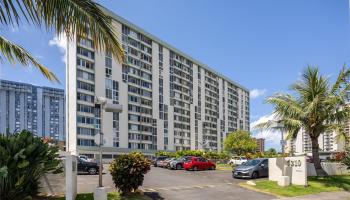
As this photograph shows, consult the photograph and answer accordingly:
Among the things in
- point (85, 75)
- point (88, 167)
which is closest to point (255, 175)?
point (88, 167)

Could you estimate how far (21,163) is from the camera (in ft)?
36.8

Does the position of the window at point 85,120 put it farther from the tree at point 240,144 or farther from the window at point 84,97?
the tree at point 240,144

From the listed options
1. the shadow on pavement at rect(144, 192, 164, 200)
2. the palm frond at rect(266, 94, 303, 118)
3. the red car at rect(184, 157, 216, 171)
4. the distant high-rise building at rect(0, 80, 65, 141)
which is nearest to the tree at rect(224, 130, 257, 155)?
the distant high-rise building at rect(0, 80, 65, 141)

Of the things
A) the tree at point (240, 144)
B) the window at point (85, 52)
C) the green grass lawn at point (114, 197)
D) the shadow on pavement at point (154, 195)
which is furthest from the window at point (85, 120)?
the green grass lawn at point (114, 197)

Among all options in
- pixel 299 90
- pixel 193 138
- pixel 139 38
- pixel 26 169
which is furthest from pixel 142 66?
pixel 26 169

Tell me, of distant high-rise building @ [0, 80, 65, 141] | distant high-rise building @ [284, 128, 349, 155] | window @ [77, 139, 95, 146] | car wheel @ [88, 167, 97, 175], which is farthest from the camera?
distant high-rise building @ [0, 80, 65, 141]

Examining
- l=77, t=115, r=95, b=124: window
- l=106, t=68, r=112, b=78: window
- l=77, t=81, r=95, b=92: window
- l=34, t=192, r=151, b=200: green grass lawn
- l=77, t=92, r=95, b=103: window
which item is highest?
l=106, t=68, r=112, b=78: window

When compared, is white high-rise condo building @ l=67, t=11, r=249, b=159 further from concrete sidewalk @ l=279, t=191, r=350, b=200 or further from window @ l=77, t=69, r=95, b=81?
concrete sidewalk @ l=279, t=191, r=350, b=200

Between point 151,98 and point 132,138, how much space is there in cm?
1178

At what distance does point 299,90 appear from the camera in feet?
79.5

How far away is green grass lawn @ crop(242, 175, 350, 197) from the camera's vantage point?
18766 millimetres

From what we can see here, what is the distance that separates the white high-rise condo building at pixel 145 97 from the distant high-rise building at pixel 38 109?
51085 millimetres

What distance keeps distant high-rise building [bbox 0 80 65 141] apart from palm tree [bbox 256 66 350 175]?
108673mm

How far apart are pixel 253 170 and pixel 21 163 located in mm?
17869
